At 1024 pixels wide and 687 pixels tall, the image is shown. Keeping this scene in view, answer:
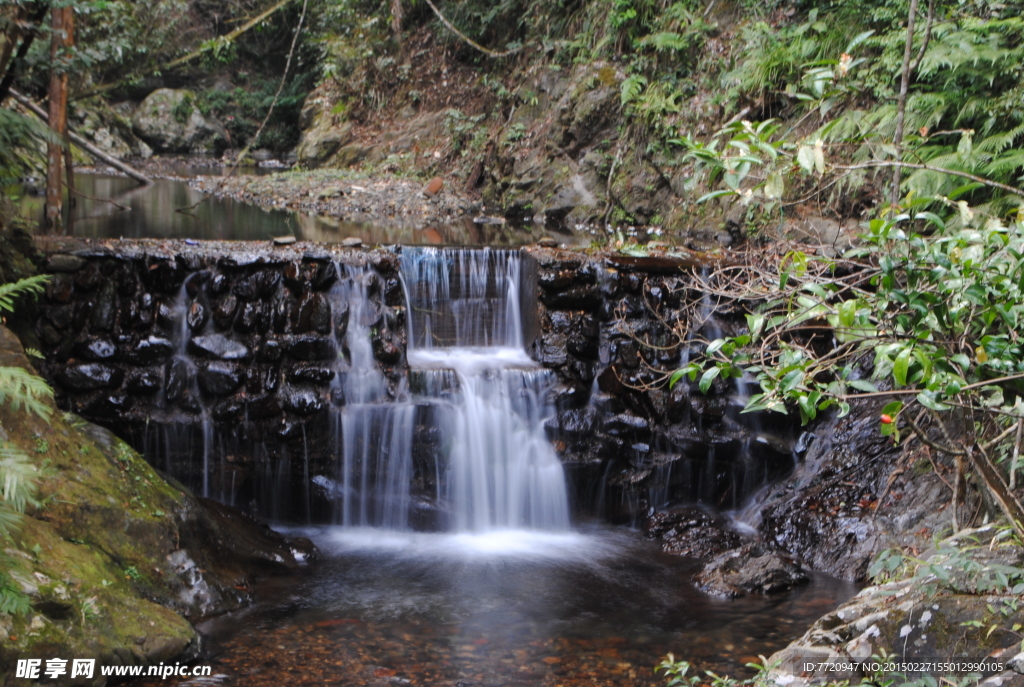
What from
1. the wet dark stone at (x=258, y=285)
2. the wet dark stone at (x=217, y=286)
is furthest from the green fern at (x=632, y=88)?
the wet dark stone at (x=217, y=286)

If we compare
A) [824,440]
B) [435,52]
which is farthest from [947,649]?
[435,52]

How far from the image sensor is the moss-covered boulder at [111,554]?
3.85 metres

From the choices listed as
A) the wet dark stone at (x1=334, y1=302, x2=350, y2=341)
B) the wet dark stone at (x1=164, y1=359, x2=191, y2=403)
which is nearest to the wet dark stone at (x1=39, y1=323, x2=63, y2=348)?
the wet dark stone at (x1=164, y1=359, x2=191, y2=403)

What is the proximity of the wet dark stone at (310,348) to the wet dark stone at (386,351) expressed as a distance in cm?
44

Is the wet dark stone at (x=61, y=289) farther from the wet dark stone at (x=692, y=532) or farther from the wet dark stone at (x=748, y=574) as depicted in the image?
the wet dark stone at (x=748, y=574)

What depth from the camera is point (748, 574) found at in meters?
5.88

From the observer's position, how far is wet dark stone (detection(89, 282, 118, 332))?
723 cm

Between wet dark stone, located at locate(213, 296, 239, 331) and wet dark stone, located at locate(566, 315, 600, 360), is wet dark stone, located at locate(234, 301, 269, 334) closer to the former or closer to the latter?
wet dark stone, located at locate(213, 296, 239, 331)

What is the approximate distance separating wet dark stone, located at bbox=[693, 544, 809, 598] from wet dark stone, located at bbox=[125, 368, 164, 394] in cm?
510

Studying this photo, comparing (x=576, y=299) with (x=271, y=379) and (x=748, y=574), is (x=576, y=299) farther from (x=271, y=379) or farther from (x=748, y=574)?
(x=748, y=574)

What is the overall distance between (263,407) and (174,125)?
23.0 m

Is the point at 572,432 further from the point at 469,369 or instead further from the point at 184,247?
the point at 184,247

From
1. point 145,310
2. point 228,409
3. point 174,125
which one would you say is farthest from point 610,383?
point 174,125

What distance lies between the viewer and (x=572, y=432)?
7734 mm
